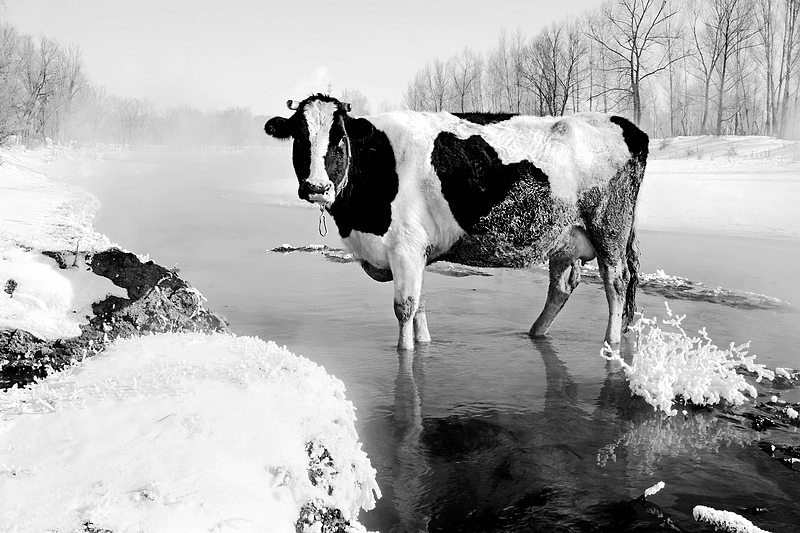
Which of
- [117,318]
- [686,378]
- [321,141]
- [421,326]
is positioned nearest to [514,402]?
[686,378]

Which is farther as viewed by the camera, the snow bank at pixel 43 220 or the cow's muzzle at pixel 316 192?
the snow bank at pixel 43 220

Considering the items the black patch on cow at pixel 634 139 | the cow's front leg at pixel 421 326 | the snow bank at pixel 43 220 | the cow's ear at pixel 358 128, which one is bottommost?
the cow's front leg at pixel 421 326

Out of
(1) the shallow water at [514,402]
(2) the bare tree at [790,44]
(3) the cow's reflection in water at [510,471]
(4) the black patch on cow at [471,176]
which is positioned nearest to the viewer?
(3) the cow's reflection in water at [510,471]

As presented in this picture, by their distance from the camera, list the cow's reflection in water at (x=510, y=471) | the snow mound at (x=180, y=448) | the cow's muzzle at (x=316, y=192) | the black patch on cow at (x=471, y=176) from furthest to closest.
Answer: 1. the black patch on cow at (x=471, y=176)
2. the cow's muzzle at (x=316, y=192)
3. the cow's reflection in water at (x=510, y=471)
4. the snow mound at (x=180, y=448)

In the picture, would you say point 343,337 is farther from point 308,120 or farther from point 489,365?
point 308,120

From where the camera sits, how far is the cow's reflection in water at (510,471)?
322 centimetres

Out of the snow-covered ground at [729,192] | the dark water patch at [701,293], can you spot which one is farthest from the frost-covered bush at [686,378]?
the snow-covered ground at [729,192]

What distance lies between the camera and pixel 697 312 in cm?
788

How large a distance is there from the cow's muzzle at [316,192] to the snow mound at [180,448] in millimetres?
1966

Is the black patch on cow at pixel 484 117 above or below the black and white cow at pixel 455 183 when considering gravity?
above

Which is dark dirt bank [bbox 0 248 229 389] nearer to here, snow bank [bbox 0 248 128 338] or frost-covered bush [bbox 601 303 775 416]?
snow bank [bbox 0 248 128 338]

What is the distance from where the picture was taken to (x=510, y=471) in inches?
148

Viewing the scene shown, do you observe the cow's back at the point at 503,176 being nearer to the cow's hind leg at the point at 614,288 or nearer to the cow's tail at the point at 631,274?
the cow's hind leg at the point at 614,288

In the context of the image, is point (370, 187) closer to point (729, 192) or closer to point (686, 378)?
point (686, 378)
